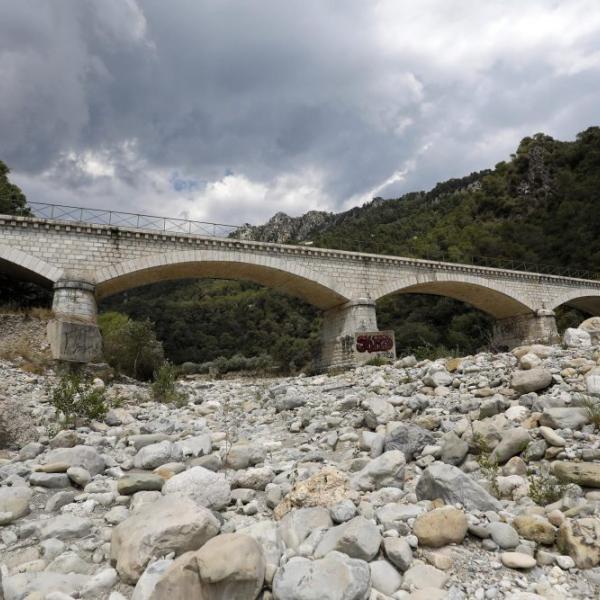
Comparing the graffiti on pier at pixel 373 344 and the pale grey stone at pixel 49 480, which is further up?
the graffiti on pier at pixel 373 344

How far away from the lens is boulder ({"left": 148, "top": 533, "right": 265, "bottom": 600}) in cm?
227

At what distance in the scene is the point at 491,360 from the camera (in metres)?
7.81

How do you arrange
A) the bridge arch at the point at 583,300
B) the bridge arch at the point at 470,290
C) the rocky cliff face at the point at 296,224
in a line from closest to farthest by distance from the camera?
the bridge arch at the point at 470,290
the bridge arch at the point at 583,300
the rocky cliff face at the point at 296,224

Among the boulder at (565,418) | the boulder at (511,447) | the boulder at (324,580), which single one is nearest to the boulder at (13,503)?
the boulder at (324,580)

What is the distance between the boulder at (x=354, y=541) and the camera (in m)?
2.66

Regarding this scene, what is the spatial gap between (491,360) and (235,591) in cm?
674

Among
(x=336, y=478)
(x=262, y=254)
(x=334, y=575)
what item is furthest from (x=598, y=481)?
(x=262, y=254)

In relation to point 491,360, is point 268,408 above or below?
below

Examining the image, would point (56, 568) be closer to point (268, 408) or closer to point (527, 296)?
point (268, 408)

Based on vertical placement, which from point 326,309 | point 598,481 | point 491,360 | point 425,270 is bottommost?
point 598,481

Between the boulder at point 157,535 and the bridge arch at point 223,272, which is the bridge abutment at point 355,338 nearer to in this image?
the bridge arch at point 223,272

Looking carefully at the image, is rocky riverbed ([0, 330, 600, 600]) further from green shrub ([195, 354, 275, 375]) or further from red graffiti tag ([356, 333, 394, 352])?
green shrub ([195, 354, 275, 375])

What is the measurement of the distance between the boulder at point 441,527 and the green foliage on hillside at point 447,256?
104 feet

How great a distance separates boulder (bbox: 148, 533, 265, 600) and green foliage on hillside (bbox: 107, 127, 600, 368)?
1265 inches
